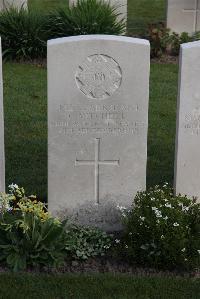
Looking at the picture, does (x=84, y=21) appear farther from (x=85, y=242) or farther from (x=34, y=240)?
(x=34, y=240)

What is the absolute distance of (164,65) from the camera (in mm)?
13531

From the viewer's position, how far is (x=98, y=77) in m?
6.81

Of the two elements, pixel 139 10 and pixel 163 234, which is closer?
pixel 163 234

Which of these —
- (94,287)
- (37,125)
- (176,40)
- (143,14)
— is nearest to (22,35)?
(176,40)

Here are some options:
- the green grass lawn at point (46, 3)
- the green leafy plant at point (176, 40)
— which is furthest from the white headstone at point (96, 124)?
the green grass lawn at point (46, 3)

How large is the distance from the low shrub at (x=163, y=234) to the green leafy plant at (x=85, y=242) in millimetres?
265

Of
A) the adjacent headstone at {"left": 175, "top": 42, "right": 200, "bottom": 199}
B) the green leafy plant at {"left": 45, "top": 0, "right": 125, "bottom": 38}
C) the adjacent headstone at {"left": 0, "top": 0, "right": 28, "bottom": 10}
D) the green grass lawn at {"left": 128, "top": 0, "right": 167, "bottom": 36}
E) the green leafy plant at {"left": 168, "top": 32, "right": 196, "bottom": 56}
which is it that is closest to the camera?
the adjacent headstone at {"left": 175, "top": 42, "right": 200, "bottom": 199}

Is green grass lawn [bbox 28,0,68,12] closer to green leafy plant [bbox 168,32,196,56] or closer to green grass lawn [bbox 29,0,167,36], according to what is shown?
green grass lawn [bbox 29,0,167,36]

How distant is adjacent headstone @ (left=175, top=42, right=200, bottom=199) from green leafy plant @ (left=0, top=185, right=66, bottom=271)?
1.42m

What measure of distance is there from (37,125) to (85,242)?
3747 millimetres

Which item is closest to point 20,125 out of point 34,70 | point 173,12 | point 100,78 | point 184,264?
point 34,70

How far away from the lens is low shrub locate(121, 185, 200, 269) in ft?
21.0

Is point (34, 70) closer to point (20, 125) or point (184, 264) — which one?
point (20, 125)

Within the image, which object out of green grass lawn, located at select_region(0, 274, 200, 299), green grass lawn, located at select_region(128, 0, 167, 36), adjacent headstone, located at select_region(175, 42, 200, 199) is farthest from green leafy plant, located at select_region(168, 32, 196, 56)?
green grass lawn, located at select_region(0, 274, 200, 299)
